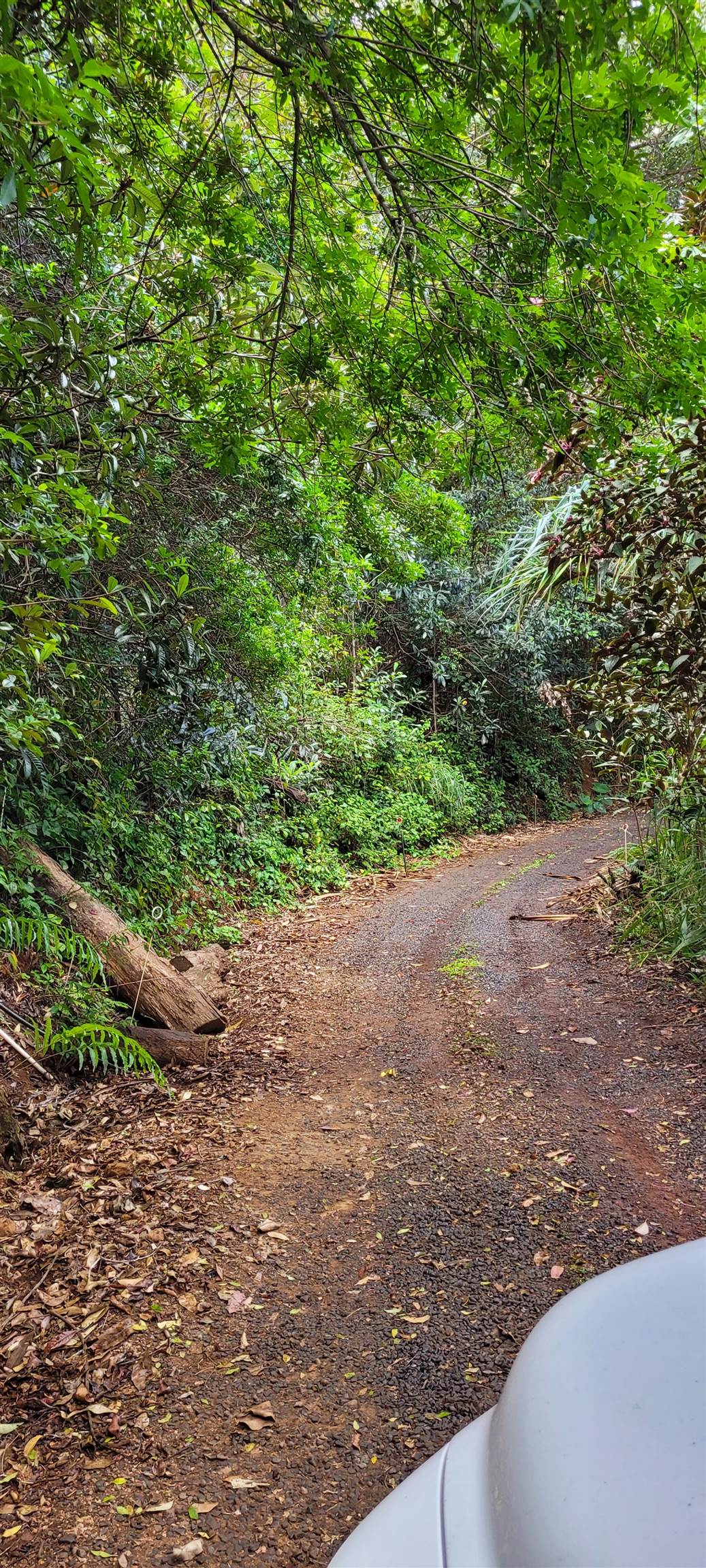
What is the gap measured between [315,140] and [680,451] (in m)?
2.12

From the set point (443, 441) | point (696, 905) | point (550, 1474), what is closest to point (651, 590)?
point (443, 441)

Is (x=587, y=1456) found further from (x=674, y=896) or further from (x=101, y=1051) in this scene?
(x=674, y=896)

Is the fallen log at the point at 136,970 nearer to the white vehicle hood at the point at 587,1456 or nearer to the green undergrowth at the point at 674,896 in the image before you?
the green undergrowth at the point at 674,896

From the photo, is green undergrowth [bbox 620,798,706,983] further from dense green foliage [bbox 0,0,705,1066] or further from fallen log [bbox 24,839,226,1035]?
fallen log [bbox 24,839,226,1035]

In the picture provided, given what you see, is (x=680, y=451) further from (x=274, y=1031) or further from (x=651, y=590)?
(x=274, y=1031)

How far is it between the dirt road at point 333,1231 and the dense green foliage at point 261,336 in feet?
3.74

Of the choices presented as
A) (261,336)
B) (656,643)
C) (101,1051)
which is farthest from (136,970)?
(656,643)

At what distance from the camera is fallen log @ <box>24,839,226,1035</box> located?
4.41 metres

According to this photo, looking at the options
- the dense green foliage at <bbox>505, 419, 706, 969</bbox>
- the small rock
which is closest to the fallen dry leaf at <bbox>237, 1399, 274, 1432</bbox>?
the small rock

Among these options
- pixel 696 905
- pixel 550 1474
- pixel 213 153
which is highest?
pixel 213 153

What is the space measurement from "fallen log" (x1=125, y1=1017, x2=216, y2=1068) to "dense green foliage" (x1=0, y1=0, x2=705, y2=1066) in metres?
0.18

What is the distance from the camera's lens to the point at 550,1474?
0.80 meters

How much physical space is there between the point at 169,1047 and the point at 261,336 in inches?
130

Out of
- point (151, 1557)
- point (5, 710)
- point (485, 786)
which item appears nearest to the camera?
point (151, 1557)
